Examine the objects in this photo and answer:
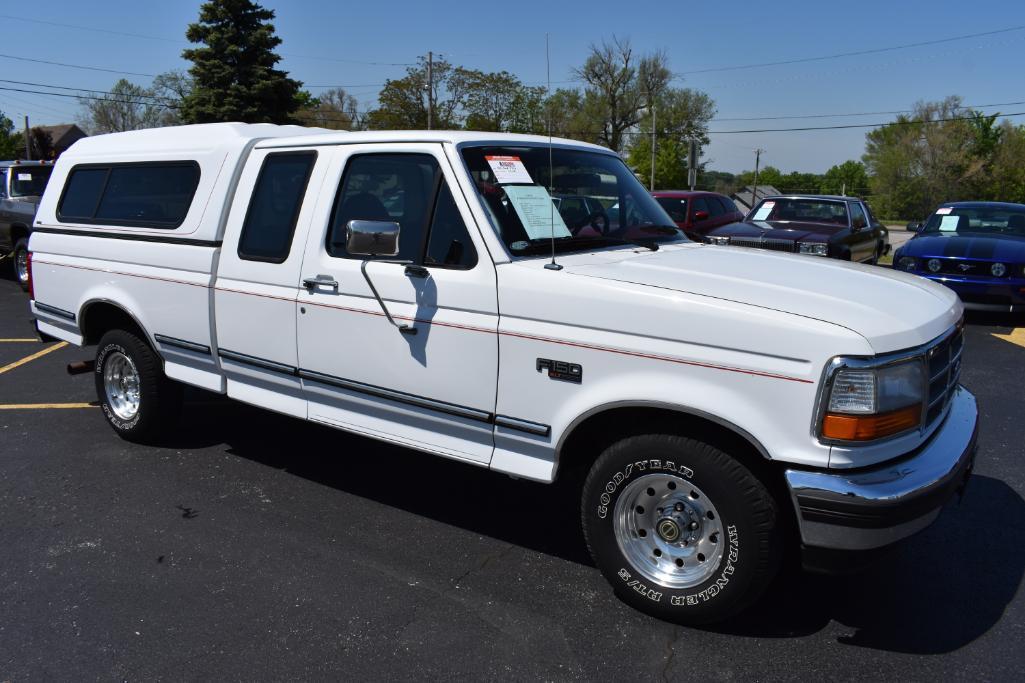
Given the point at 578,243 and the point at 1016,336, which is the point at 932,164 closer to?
the point at 1016,336

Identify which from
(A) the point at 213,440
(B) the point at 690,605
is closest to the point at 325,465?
(A) the point at 213,440

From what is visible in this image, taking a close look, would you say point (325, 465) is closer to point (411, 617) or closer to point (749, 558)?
point (411, 617)

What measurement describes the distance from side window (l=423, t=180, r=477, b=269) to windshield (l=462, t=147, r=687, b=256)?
0.50 ft

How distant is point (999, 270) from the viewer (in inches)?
384

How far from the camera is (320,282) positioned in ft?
13.0

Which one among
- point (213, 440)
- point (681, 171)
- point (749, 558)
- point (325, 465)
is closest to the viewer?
point (749, 558)

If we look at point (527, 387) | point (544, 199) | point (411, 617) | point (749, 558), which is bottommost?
point (411, 617)

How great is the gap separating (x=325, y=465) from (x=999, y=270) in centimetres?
894

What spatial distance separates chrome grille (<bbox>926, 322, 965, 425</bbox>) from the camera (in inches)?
119

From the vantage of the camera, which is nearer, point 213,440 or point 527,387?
point 527,387

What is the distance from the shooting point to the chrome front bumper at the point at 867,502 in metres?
2.70

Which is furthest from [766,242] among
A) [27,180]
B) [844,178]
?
[844,178]

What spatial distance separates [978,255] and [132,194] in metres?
9.78

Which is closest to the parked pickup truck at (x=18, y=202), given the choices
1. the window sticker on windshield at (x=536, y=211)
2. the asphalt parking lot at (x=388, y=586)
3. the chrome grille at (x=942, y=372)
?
the asphalt parking lot at (x=388, y=586)
